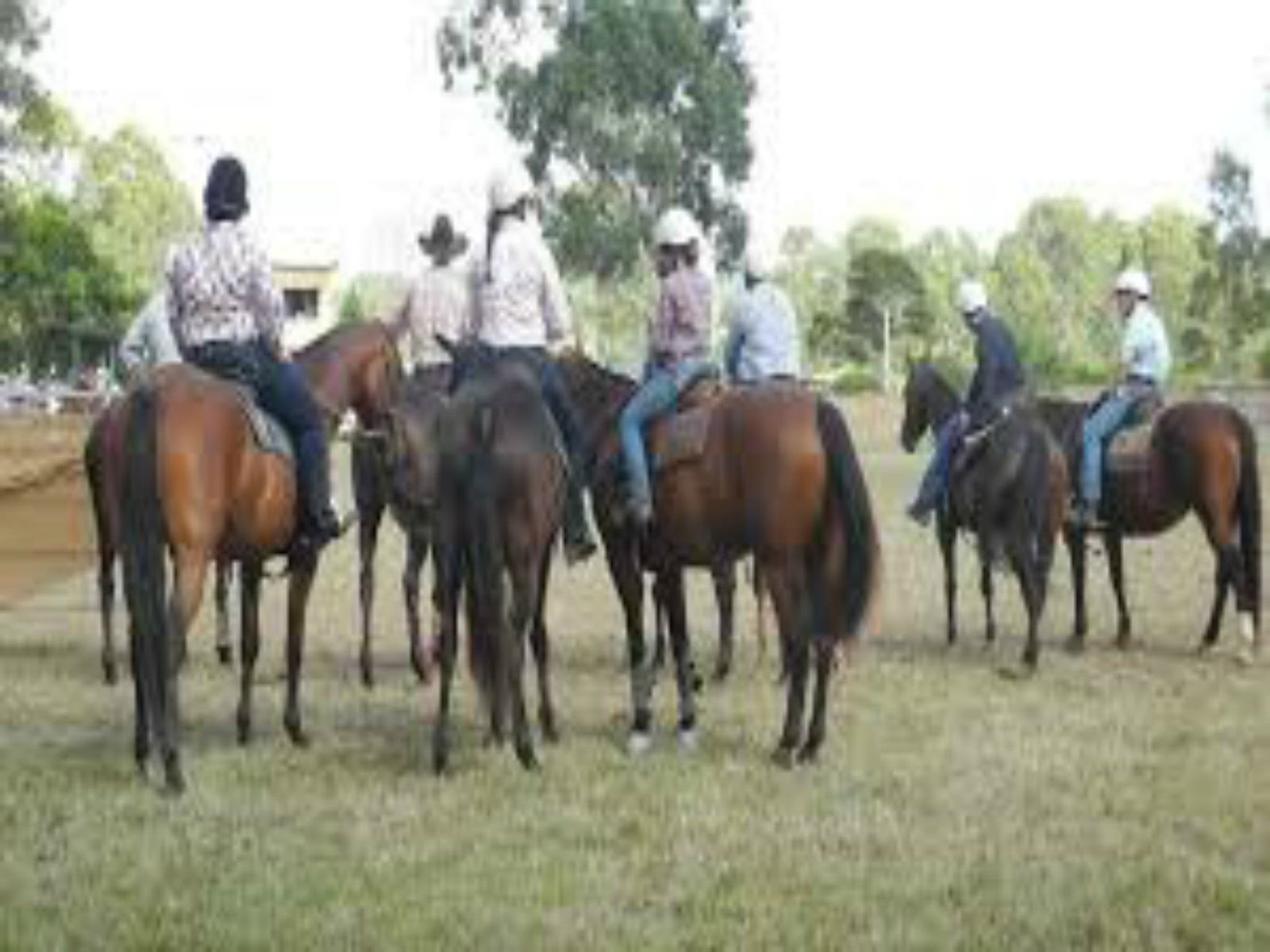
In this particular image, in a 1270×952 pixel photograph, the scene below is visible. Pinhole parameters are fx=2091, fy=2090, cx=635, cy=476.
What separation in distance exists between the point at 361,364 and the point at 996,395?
478cm

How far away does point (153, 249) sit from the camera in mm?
103125

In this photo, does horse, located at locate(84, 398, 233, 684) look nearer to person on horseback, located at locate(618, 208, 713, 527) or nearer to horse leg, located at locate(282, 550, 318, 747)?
horse leg, located at locate(282, 550, 318, 747)

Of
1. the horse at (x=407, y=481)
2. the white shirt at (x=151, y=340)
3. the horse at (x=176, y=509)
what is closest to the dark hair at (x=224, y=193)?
the horse at (x=176, y=509)

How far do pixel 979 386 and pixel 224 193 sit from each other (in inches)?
259

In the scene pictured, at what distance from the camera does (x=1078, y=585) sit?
15492mm

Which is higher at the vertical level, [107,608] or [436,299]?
[436,299]

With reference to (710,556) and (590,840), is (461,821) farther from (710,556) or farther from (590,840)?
(710,556)

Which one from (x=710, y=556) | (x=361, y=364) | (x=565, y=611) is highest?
(x=361, y=364)

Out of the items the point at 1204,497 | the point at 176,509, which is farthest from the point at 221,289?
the point at 1204,497

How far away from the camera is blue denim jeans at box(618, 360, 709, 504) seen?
11.2 meters

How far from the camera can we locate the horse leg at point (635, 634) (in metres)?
11.0

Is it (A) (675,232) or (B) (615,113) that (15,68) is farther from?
(A) (675,232)

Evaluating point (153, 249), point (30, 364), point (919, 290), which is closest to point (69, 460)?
point (30, 364)

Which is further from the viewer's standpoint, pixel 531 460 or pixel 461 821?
pixel 531 460
